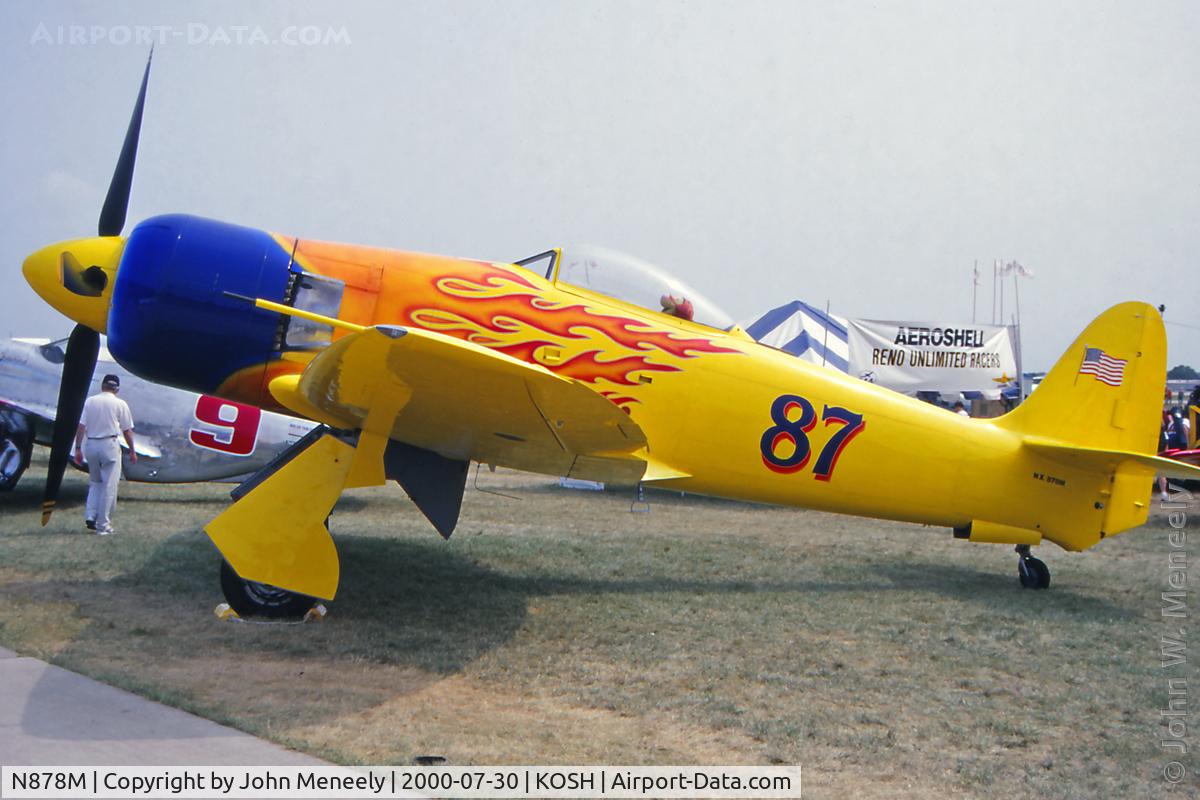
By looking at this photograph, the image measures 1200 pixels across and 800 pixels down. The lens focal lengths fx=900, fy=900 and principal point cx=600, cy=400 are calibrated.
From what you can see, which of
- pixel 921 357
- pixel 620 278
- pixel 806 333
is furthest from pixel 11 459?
pixel 921 357

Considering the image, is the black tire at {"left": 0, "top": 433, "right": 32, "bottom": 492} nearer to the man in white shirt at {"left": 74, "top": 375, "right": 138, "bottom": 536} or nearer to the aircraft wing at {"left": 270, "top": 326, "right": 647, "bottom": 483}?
the man in white shirt at {"left": 74, "top": 375, "right": 138, "bottom": 536}

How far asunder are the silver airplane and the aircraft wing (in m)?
4.93

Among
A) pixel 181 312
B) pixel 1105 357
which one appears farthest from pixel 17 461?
pixel 1105 357

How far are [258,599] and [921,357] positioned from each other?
Answer: 14105 millimetres

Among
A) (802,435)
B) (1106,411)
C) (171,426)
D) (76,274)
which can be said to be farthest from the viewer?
(171,426)

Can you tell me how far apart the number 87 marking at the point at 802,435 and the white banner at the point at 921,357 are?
10492mm

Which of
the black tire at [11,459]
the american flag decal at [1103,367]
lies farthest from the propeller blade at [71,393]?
the american flag decal at [1103,367]

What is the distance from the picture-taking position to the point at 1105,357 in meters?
7.02

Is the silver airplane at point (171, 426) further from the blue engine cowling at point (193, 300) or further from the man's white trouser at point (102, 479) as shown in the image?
the blue engine cowling at point (193, 300)

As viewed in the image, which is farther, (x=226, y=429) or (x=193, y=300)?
(x=226, y=429)

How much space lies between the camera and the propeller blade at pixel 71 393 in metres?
6.27

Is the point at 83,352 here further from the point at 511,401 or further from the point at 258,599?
the point at 511,401

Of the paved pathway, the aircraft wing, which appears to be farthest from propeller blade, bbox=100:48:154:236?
the paved pathway

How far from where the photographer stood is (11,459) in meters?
9.18
